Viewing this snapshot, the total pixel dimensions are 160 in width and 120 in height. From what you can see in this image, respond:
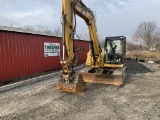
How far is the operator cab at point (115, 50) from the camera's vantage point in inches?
433

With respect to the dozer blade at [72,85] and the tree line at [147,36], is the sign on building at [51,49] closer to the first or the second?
the dozer blade at [72,85]

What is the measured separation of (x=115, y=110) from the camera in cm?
573

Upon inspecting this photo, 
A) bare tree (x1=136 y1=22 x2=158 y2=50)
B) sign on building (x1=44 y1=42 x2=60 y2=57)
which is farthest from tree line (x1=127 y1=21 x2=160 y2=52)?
sign on building (x1=44 y1=42 x2=60 y2=57)

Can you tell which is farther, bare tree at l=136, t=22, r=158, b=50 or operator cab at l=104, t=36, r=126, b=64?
bare tree at l=136, t=22, r=158, b=50

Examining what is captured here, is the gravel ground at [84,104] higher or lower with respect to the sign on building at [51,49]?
lower

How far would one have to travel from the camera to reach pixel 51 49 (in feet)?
47.1

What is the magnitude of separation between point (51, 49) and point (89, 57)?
4197mm

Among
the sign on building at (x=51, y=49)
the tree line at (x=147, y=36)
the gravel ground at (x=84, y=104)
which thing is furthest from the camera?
the tree line at (x=147, y=36)

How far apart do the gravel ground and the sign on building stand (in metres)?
5.41

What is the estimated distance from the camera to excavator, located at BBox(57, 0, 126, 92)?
7.34m

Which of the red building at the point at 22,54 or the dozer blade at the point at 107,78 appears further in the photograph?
the red building at the point at 22,54

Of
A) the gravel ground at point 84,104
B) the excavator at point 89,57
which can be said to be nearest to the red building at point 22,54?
the gravel ground at point 84,104

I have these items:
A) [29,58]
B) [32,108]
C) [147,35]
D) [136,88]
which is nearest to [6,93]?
[32,108]

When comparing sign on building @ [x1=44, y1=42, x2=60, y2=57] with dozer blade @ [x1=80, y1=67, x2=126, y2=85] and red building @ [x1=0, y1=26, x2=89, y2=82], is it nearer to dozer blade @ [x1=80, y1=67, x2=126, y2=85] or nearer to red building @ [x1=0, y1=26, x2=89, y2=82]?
red building @ [x1=0, y1=26, x2=89, y2=82]
